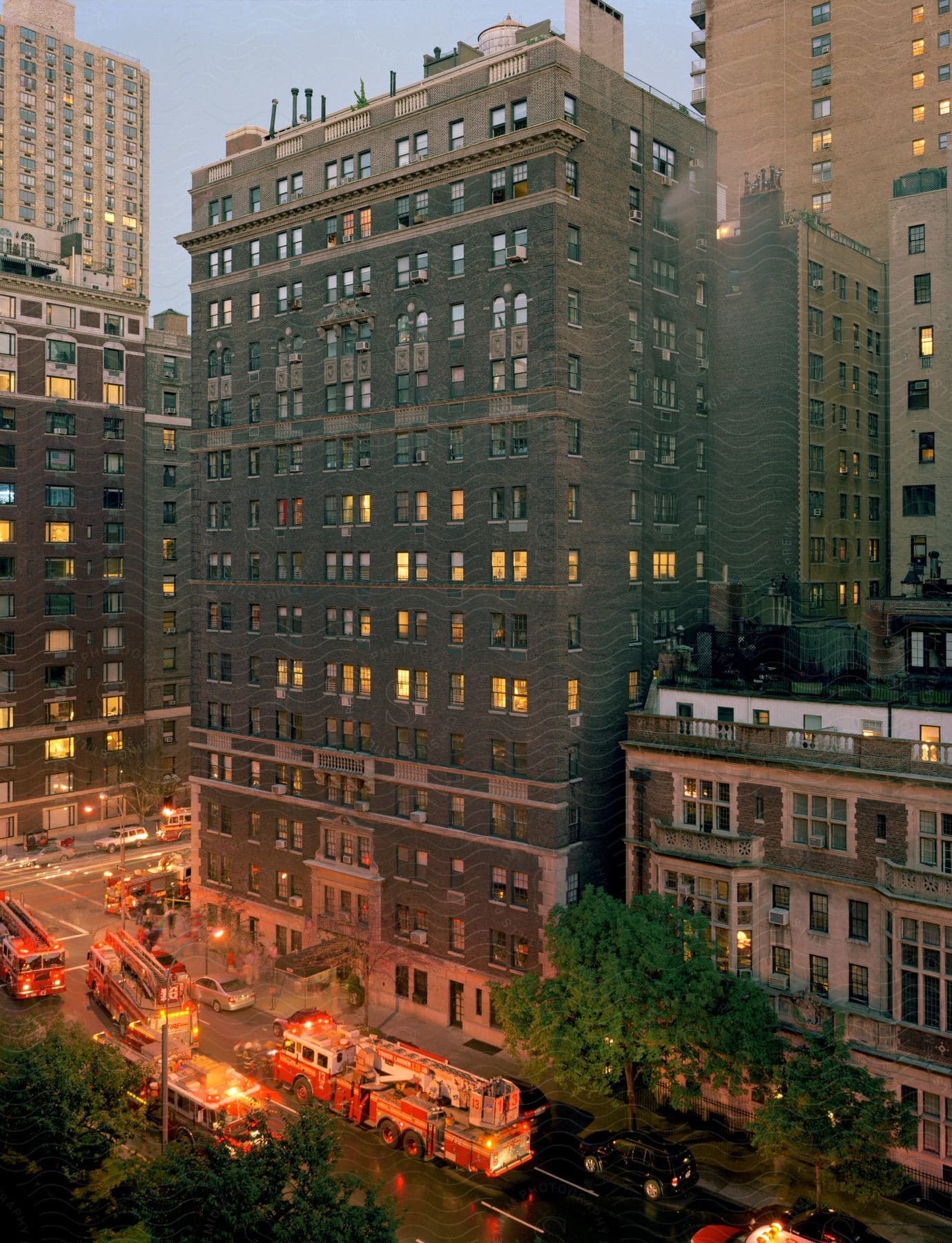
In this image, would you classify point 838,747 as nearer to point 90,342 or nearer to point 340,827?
point 340,827

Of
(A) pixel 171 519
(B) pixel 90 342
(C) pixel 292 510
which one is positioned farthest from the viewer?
(A) pixel 171 519

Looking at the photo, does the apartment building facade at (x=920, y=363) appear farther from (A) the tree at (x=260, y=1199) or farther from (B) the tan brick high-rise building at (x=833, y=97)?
(A) the tree at (x=260, y=1199)

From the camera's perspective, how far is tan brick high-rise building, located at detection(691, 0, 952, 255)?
186ft

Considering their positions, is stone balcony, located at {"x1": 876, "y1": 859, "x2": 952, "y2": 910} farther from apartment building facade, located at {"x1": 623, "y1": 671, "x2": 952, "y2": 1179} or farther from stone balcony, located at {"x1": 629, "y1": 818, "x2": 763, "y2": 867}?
stone balcony, located at {"x1": 629, "y1": 818, "x2": 763, "y2": 867}

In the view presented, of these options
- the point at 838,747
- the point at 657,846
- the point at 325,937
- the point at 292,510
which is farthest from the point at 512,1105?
the point at 292,510

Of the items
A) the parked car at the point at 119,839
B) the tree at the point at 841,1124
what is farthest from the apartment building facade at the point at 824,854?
the parked car at the point at 119,839

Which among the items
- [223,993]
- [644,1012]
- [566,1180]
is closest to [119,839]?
[223,993]

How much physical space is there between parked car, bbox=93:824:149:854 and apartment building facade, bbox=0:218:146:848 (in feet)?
10.0

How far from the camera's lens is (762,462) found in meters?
48.1

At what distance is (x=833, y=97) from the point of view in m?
59.8

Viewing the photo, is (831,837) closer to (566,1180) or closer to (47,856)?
(566,1180)

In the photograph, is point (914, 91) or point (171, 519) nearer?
point (914, 91)

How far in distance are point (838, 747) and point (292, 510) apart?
25.7 metres

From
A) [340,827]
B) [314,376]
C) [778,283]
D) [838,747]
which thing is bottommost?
[340,827]
